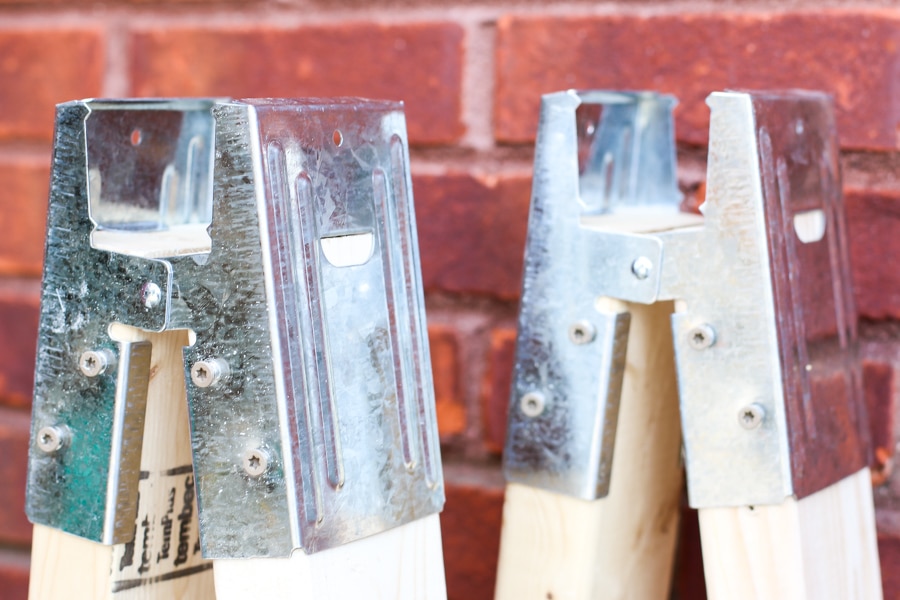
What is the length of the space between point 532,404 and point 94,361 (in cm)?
20

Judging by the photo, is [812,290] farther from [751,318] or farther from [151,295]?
[151,295]

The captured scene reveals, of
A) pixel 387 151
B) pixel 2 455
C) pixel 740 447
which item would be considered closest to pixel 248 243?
pixel 387 151

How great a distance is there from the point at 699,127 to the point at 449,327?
0.20m

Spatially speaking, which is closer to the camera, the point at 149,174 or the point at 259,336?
the point at 259,336

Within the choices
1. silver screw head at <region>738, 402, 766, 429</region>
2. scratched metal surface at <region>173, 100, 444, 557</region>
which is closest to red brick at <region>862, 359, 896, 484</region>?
silver screw head at <region>738, 402, 766, 429</region>

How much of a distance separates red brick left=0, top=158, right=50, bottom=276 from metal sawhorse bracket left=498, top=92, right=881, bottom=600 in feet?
1.42

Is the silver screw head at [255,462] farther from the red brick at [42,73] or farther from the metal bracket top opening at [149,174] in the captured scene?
the red brick at [42,73]

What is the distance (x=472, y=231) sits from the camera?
677 millimetres

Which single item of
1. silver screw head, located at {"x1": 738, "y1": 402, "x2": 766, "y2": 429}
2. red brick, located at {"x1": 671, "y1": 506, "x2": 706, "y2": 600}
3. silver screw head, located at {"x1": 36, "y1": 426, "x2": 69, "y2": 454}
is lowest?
red brick, located at {"x1": 671, "y1": 506, "x2": 706, "y2": 600}

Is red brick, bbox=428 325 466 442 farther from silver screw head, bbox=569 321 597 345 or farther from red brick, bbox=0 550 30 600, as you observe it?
red brick, bbox=0 550 30 600

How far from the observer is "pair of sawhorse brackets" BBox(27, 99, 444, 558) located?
0.40 metres

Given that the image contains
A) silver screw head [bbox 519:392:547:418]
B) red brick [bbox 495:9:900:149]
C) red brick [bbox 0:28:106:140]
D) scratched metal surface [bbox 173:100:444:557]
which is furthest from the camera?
red brick [bbox 0:28:106:140]

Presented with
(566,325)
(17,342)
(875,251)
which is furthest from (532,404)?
(17,342)

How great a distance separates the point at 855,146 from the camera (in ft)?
1.99
